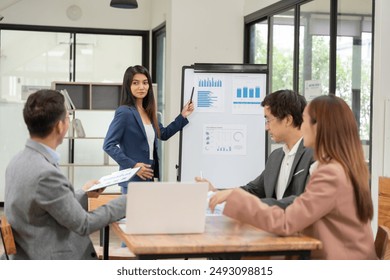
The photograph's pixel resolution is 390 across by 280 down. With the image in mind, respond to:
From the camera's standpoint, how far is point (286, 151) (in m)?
3.38

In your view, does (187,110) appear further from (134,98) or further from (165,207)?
(165,207)

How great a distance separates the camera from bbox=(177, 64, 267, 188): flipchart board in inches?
215

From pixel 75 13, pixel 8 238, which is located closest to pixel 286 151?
pixel 8 238

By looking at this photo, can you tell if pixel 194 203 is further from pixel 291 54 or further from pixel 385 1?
pixel 291 54

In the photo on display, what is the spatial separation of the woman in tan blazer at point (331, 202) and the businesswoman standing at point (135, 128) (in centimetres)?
210

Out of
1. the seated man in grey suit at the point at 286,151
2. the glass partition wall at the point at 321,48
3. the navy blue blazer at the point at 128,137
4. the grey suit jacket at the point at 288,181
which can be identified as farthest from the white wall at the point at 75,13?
the seated man in grey suit at the point at 286,151

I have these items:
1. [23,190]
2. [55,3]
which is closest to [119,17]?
[55,3]

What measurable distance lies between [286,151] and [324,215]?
0.92 meters

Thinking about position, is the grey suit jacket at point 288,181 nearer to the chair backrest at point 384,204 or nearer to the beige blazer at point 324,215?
the beige blazer at point 324,215

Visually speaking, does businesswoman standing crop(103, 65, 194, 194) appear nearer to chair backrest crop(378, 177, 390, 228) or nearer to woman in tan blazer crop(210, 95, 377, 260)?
chair backrest crop(378, 177, 390, 228)

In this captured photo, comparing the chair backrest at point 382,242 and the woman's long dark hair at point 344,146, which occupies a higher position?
the woman's long dark hair at point 344,146

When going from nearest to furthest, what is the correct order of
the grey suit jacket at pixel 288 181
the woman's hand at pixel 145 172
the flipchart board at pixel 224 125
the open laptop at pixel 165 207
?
the open laptop at pixel 165 207
the grey suit jacket at pixel 288 181
the woman's hand at pixel 145 172
the flipchart board at pixel 224 125

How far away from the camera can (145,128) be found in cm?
469

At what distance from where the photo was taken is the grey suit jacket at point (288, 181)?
314 centimetres
